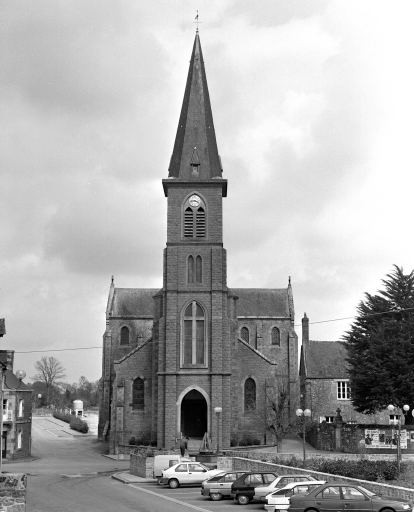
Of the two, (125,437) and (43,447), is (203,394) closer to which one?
(125,437)

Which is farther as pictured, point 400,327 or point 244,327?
point 244,327

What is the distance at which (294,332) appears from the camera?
237 ft

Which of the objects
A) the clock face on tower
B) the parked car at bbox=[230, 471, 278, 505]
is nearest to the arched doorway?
the clock face on tower

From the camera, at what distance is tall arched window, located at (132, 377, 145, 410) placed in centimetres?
5509

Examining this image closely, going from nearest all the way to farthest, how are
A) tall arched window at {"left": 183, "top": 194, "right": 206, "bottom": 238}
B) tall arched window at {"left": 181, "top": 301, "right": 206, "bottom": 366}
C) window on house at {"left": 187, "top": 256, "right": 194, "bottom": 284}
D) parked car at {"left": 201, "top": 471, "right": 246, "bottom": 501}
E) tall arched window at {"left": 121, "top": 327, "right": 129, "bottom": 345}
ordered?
1. parked car at {"left": 201, "top": 471, "right": 246, "bottom": 501}
2. tall arched window at {"left": 181, "top": 301, "right": 206, "bottom": 366}
3. window on house at {"left": 187, "top": 256, "right": 194, "bottom": 284}
4. tall arched window at {"left": 183, "top": 194, "right": 206, "bottom": 238}
5. tall arched window at {"left": 121, "top": 327, "right": 129, "bottom": 345}

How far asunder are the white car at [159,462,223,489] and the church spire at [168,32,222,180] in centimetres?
2647

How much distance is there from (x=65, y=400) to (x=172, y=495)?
4962 inches

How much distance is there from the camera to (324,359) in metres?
69.8

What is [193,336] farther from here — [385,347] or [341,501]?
[341,501]

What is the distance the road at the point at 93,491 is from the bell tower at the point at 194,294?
6.77 metres

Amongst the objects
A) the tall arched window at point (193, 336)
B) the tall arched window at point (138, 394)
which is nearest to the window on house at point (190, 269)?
the tall arched window at point (193, 336)

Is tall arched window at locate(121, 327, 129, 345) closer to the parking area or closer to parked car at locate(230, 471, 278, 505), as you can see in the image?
the parking area

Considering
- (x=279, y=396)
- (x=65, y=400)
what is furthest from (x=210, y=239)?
(x=65, y=400)

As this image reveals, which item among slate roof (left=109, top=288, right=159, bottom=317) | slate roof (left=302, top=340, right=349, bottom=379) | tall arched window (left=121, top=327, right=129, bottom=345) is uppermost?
slate roof (left=109, top=288, right=159, bottom=317)
